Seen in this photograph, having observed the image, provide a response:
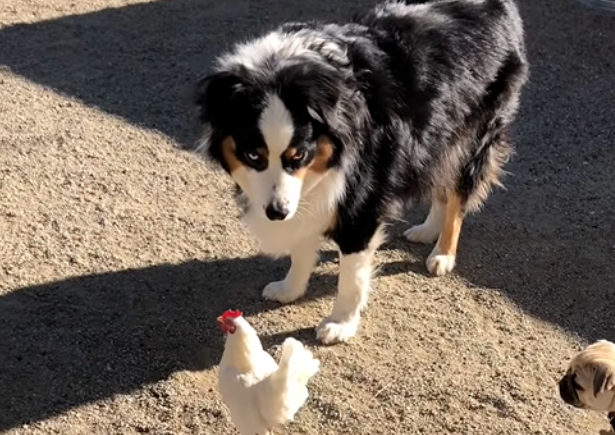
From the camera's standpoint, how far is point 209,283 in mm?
4273

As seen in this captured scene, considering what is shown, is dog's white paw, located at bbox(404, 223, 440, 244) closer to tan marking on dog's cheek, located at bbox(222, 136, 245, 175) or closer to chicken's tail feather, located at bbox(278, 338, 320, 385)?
tan marking on dog's cheek, located at bbox(222, 136, 245, 175)

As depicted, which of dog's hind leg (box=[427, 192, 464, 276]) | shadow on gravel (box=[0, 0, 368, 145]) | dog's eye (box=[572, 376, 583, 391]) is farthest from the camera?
shadow on gravel (box=[0, 0, 368, 145])

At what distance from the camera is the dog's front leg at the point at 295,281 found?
4.07 metres

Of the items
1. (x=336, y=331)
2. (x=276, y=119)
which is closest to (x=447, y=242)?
(x=336, y=331)

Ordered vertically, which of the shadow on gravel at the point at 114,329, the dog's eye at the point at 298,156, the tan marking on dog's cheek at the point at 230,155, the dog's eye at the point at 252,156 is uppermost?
the dog's eye at the point at 298,156

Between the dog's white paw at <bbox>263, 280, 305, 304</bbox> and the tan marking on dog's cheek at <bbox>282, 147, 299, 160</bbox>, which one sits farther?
the dog's white paw at <bbox>263, 280, 305, 304</bbox>

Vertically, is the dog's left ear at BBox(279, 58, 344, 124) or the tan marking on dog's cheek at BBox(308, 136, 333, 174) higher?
the dog's left ear at BBox(279, 58, 344, 124)

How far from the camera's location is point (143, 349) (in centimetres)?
383

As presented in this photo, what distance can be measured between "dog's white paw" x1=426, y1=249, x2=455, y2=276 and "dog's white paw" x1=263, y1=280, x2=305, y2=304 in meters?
0.67

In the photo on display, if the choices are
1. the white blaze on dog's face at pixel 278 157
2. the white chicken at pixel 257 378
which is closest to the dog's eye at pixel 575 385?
the white chicken at pixel 257 378

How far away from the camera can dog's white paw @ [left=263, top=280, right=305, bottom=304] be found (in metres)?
4.15

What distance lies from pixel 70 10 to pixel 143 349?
14.4 feet

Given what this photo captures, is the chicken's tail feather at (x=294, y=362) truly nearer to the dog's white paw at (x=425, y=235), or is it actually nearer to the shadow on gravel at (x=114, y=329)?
the shadow on gravel at (x=114, y=329)

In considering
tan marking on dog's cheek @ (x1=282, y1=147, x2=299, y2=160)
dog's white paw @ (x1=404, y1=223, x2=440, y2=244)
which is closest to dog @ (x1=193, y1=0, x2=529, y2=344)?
tan marking on dog's cheek @ (x1=282, y1=147, x2=299, y2=160)
